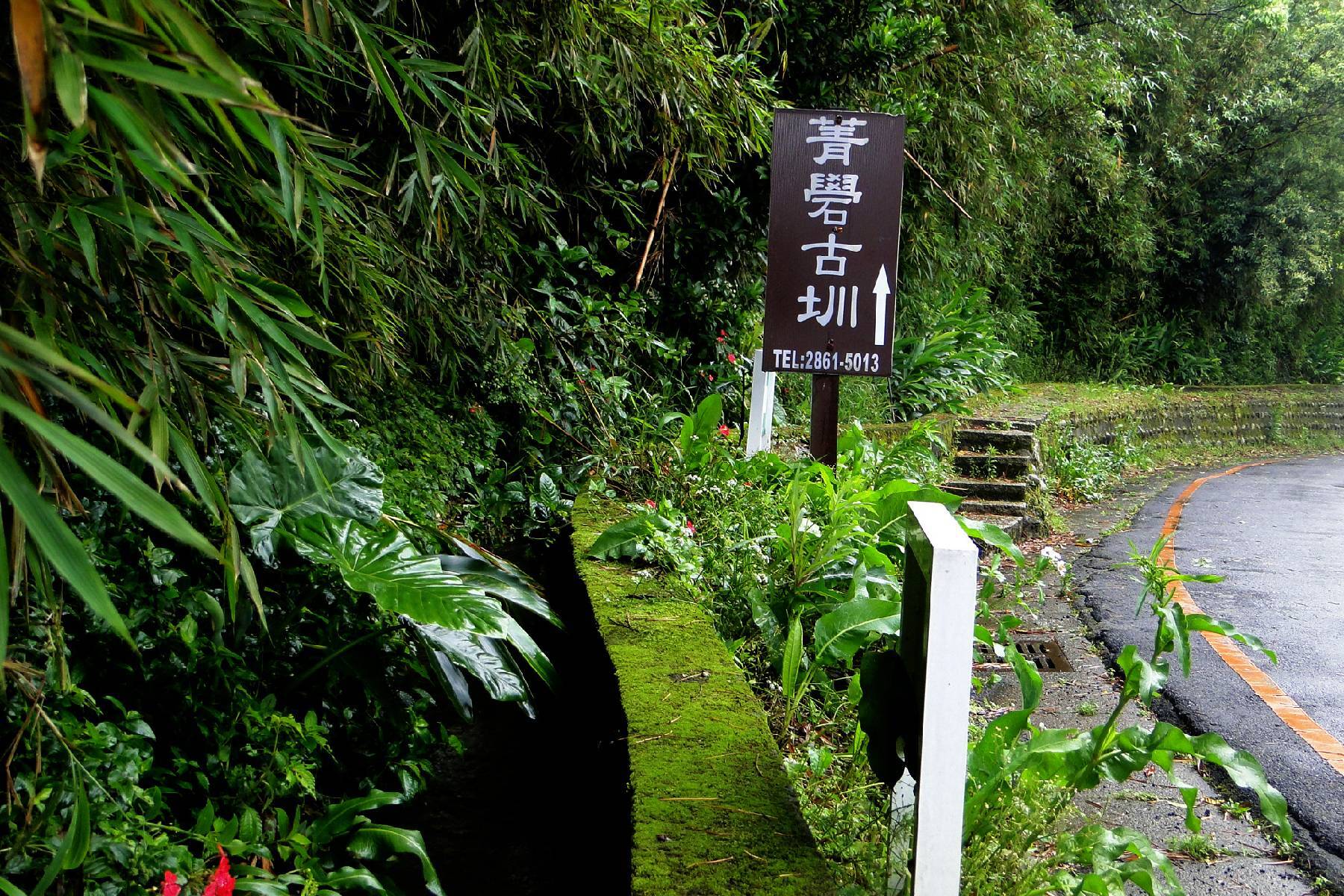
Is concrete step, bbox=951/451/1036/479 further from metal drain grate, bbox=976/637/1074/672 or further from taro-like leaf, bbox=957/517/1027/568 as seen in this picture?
taro-like leaf, bbox=957/517/1027/568

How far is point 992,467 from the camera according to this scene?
26.6 ft

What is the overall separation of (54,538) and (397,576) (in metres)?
1.57

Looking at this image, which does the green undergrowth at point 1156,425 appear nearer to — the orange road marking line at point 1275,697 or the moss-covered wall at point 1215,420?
the moss-covered wall at point 1215,420

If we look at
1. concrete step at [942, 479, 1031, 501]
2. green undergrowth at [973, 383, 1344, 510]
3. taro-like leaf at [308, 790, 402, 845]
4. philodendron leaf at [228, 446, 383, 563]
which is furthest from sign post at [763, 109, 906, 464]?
green undergrowth at [973, 383, 1344, 510]

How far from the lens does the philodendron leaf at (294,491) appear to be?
2838 mm

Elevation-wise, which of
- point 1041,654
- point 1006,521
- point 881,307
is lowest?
point 1041,654

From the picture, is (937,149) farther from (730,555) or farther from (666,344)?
(730,555)

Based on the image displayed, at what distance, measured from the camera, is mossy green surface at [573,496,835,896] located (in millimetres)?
2082

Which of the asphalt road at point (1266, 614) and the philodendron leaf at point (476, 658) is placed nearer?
the philodendron leaf at point (476, 658)

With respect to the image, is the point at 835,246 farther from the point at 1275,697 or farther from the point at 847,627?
the point at 1275,697

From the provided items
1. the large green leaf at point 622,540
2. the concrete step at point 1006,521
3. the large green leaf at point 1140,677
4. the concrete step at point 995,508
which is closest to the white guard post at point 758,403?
the large green leaf at point 622,540

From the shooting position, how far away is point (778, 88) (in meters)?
7.39

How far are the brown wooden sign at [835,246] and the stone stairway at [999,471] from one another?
2.37m

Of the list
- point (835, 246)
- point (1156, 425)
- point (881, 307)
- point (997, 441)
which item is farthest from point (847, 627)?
point (1156, 425)
